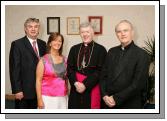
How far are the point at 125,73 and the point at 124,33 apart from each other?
38 centimetres

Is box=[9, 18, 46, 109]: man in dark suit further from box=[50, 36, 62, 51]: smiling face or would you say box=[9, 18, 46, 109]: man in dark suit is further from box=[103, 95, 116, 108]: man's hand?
box=[103, 95, 116, 108]: man's hand

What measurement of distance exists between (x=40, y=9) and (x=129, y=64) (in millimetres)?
1068

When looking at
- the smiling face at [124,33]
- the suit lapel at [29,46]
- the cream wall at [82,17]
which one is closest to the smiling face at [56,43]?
the cream wall at [82,17]

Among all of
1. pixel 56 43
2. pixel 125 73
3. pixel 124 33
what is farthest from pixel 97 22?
pixel 125 73

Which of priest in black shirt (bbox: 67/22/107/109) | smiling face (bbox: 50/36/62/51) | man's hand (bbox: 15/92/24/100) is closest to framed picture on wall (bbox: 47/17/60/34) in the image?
smiling face (bbox: 50/36/62/51)

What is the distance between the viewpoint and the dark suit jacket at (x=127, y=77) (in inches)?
94.3

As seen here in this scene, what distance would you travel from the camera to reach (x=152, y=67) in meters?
2.55

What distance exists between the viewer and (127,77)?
241 cm

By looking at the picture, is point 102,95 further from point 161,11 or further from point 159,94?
point 161,11

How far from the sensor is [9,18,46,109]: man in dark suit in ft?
8.37

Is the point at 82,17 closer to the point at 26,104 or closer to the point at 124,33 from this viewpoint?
the point at 124,33

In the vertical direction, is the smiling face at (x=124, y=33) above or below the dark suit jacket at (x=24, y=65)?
above

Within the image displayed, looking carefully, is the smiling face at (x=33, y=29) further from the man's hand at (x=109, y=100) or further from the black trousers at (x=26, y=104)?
the man's hand at (x=109, y=100)

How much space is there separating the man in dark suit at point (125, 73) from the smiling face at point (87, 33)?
244 mm
